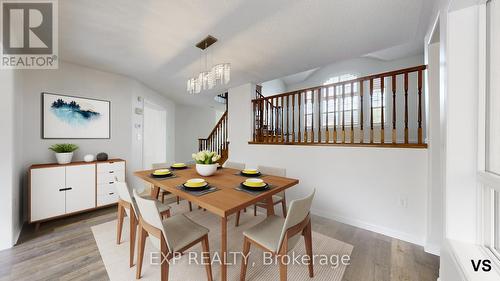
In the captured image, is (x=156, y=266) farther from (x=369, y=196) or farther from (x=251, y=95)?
(x=251, y=95)

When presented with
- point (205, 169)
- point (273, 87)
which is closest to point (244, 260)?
point (205, 169)

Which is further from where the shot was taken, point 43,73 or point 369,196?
point 43,73

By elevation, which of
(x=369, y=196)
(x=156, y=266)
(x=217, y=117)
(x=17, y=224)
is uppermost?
(x=217, y=117)

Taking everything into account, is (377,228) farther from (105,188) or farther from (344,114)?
(105,188)

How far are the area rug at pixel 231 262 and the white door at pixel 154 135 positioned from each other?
2654 millimetres

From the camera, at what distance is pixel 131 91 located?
3625 millimetres

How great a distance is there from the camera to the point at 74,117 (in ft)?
9.57

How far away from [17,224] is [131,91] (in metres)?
2.55

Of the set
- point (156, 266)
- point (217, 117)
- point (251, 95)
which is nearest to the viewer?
point (156, 266)

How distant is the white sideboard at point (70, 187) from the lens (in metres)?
2.29

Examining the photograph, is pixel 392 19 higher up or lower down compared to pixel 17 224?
higher up

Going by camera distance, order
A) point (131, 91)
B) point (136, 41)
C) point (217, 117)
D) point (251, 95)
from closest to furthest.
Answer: point (136, 41) → point (131, 91) → point (251, 95) → point (217, 117)

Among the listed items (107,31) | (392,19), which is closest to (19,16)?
(107,31)

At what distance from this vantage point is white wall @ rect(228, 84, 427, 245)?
2.07m
